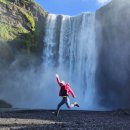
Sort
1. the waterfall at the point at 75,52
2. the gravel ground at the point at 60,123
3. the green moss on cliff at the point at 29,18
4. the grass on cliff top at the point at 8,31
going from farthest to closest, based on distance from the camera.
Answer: the green moss on cliff at the point at 29,18 → the grass on cliff top at the point at 8,31 → the waterfall at the point at 75,52 → the gravel ground at the point at 60,123

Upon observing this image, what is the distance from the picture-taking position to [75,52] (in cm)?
6334

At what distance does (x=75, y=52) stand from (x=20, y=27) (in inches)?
450

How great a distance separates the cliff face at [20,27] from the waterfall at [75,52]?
2.24 m

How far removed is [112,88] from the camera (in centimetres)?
5428

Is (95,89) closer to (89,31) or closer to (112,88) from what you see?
(112,88)

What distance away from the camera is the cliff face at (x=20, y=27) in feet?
203

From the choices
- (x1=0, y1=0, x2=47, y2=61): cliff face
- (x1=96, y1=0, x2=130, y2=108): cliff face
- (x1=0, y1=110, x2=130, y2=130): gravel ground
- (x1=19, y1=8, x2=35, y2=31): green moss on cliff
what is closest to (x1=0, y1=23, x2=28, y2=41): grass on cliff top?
(x1=0, y1=0, x2=47, y2=61): cliff face

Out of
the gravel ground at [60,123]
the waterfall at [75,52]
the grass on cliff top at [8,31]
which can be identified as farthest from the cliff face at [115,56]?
the gravel ground at [60,123]

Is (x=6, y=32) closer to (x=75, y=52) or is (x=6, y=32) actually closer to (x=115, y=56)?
(x=75, y=52)

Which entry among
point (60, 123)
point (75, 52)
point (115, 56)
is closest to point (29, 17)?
point (75, 52)

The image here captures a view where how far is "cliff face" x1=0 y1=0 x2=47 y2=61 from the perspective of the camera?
61938 millimetres

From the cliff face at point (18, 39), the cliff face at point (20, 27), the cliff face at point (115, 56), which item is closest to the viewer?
the cliff face at point (115, 56)

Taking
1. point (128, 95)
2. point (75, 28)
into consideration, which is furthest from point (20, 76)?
point (128, 95)

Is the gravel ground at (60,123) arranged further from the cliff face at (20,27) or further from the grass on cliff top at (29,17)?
the grass on cliff top at (29,17)
